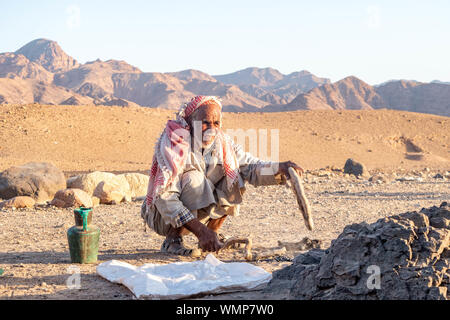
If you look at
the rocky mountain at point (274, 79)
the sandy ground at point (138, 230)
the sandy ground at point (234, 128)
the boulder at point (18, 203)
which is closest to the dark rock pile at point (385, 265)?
the sandy ground at point (138, 230)

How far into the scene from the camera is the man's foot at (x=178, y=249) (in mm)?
4254

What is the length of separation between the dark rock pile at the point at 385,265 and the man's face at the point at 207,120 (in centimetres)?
147

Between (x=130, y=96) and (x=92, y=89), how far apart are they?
481 inches

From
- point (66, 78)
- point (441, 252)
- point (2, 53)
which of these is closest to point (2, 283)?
point (441, 252)

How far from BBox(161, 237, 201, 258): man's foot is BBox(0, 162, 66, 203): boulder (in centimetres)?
481

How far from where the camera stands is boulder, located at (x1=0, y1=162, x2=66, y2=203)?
8.69m

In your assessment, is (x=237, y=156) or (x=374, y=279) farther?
(x=237, y=156)

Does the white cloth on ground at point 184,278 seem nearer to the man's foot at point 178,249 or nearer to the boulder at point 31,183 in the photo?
the man's foot at point 178,249

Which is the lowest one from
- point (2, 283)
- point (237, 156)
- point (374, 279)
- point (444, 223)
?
point (2, 283)

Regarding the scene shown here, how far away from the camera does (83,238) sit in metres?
4.05

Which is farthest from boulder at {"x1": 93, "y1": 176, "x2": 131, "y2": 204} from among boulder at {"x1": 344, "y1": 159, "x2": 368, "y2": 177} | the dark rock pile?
boulder at {"x1": 344, "y1": 159, "x2": 368, "y2": 177}

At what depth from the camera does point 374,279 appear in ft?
9.61

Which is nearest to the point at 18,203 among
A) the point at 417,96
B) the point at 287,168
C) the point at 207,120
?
the point at 207,120
